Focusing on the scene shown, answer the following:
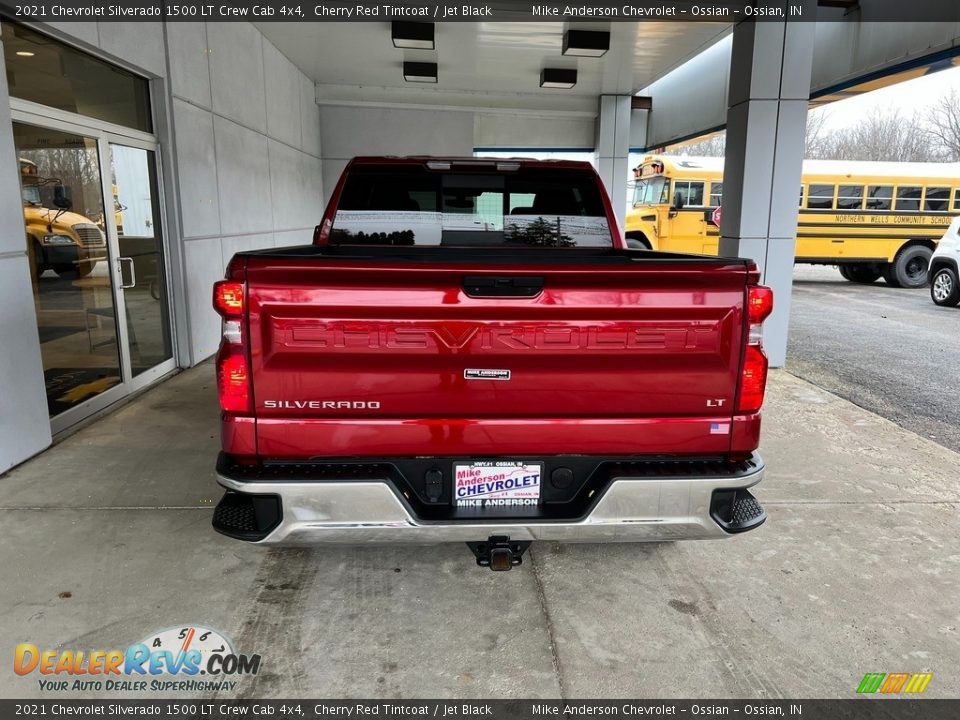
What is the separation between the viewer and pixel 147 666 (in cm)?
259

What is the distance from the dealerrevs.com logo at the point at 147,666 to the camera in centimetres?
250

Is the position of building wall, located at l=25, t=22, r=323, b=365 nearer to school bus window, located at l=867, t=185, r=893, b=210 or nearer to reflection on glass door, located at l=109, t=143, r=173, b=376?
reflection on glass door, located at l=109, t=143, r=173, b=376

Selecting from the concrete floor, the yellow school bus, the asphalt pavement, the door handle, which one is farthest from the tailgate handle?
the yellow school bus

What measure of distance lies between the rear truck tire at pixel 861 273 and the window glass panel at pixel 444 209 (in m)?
17.0

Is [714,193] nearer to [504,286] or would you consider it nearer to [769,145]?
[769,145]

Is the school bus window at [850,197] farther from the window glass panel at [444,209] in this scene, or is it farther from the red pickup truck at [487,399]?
the red pickup truck at [487,399]

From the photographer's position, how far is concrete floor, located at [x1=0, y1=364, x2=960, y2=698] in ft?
8.41

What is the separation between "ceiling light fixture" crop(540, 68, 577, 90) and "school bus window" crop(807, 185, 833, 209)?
7160mm

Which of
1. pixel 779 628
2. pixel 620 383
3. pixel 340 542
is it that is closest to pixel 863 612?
pixel 779 628

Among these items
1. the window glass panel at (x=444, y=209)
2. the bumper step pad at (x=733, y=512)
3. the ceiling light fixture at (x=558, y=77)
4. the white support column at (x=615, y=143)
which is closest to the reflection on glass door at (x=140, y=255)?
the window glass panel at (x=444, y=209)

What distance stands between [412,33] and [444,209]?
266 inches

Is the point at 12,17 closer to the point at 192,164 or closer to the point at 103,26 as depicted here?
the point at 103,26

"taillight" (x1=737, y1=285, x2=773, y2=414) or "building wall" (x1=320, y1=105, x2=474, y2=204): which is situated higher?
"building wall" (x1=320, y1=105, x2=474, y2=204)
